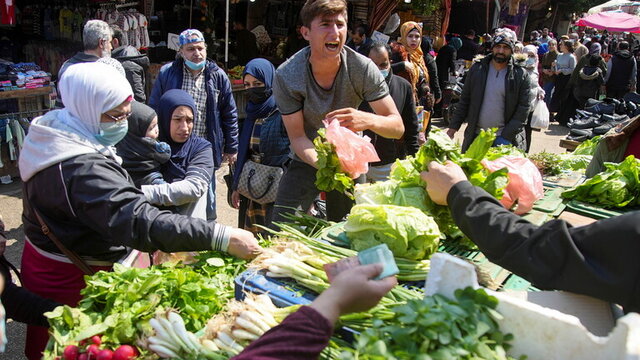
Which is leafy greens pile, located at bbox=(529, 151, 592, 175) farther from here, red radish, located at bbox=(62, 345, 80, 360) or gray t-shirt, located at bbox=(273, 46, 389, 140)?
red radish, located at bbox=(62, 345, 80, 360)

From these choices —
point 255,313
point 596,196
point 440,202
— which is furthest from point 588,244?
point 596,196

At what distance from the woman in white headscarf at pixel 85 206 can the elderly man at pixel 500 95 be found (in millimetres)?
4056

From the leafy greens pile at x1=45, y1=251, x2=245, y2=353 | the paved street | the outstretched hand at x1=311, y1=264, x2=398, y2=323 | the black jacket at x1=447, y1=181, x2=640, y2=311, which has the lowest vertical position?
the paved street

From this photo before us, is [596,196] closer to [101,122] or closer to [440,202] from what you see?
[440,202]

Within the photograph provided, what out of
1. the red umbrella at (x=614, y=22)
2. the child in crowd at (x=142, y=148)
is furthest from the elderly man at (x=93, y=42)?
the red umbrella at (x=614, y=22)

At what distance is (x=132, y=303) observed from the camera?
2.05 metres

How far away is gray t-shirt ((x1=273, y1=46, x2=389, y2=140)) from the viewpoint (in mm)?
3234

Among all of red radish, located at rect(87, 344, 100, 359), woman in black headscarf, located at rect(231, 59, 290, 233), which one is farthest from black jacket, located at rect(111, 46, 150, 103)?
red radish, located at rect(87, 344, 100, 359)

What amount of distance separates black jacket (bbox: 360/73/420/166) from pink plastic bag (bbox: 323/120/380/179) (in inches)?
81.4

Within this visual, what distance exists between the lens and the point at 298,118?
3.24 metres

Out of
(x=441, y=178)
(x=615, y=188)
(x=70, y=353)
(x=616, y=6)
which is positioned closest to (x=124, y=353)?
(x=70, y=353)

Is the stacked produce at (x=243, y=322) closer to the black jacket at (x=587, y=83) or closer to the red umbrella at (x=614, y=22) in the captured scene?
the black jacket at (x=587, y=83)

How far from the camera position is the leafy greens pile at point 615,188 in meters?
3.10

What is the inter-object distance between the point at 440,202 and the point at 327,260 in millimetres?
598
